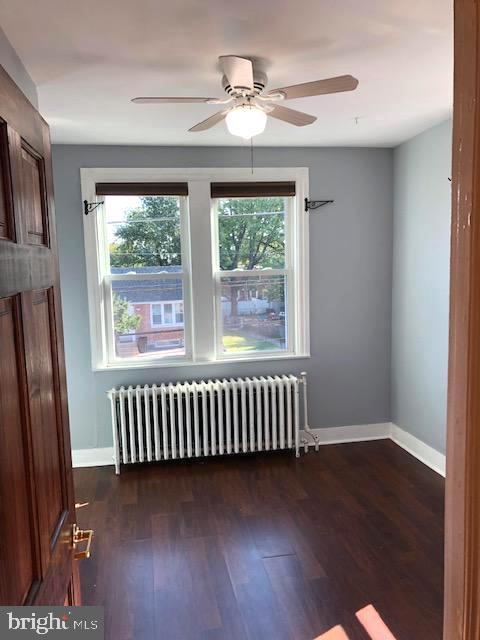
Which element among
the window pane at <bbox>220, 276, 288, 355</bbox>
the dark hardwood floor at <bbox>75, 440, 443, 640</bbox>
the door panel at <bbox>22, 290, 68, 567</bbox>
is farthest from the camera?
the window pane at <bbox>220, 276, 288, 355</bbox>

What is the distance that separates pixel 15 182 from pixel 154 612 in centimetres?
203

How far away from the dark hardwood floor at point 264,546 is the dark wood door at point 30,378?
1049mm

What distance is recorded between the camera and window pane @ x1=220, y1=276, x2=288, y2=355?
3.86m

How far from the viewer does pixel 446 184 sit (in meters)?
3.14

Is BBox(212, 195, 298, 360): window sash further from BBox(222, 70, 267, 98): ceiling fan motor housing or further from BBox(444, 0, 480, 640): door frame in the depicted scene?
BBox(444, 0, 480, 640): door frame

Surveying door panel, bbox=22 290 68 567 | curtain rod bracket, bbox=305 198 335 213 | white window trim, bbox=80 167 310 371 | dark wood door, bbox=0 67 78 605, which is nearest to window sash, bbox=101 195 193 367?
white window trim, bbox=80 167 310 371

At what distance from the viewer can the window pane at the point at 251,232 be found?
3766mm

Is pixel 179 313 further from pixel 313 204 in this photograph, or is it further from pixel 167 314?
pixel 313 204

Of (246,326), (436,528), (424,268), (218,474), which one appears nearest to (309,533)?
(436,528)

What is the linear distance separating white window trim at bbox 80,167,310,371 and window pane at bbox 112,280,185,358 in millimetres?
73

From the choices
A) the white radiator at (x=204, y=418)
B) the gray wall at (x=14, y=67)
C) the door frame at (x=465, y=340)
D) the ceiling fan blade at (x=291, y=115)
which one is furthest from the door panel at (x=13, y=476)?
the white radiator at (x=204, y=418)

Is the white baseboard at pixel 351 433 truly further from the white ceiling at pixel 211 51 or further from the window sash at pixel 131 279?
the white ceiling at pixel 211 51

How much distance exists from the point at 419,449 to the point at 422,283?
135cm

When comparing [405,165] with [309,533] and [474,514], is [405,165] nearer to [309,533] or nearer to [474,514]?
[309,533]
